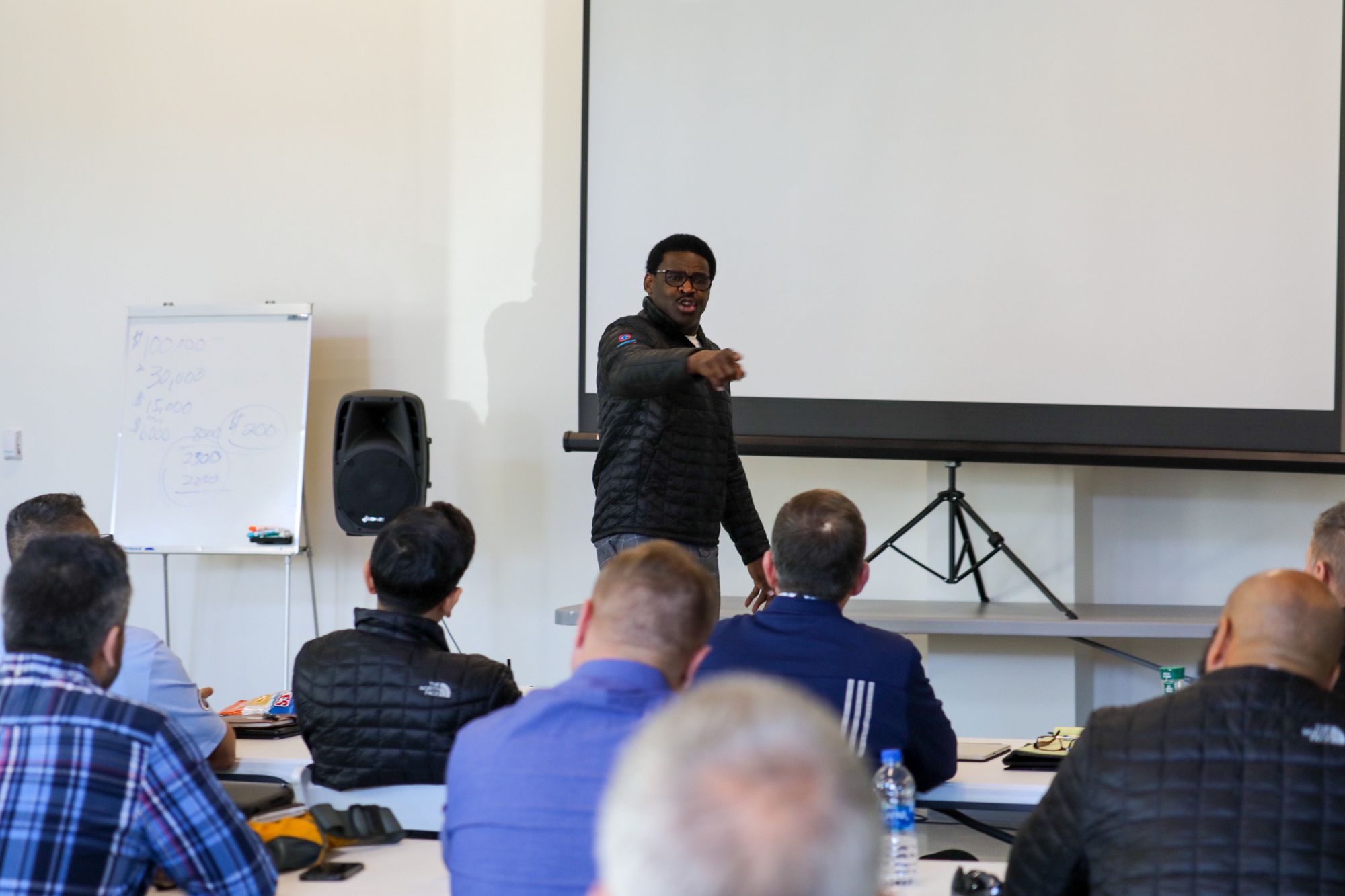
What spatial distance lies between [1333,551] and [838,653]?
1.12m

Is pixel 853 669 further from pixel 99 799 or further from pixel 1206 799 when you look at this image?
pixel 99 799

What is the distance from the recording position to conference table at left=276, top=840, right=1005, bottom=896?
1.79 meters

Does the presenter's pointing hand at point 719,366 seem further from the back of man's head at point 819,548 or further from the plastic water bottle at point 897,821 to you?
the plastic water bottle at point 897,821

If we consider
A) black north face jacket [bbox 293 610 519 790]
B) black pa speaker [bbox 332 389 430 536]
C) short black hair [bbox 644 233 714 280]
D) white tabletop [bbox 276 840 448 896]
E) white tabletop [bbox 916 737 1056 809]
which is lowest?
white tabletop [bbox 276 840 448 896]

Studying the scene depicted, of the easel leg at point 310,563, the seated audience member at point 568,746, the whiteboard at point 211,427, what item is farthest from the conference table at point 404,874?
the easel leg at point 310,563

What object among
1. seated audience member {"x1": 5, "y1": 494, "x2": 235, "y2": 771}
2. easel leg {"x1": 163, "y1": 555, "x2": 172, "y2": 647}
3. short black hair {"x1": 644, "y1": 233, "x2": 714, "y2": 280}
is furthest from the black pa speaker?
seated audience member {"x1": 5, "y1": 494, "x2": 235, "y2": 771}

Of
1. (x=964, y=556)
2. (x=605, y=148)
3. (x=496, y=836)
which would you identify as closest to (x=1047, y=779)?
(x=496, y=836)

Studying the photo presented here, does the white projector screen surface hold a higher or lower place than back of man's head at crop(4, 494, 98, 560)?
higher

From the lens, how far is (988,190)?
14.9ft

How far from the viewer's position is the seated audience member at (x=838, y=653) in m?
2.28

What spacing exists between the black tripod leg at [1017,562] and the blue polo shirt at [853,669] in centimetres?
202

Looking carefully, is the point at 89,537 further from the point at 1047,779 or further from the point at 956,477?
the point at 956,477

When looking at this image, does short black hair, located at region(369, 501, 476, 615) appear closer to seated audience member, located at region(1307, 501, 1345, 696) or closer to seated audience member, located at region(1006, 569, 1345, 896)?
seated audience member, located at region(1006, 569, 1345, 896)

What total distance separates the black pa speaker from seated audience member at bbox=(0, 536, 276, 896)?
2.96m
